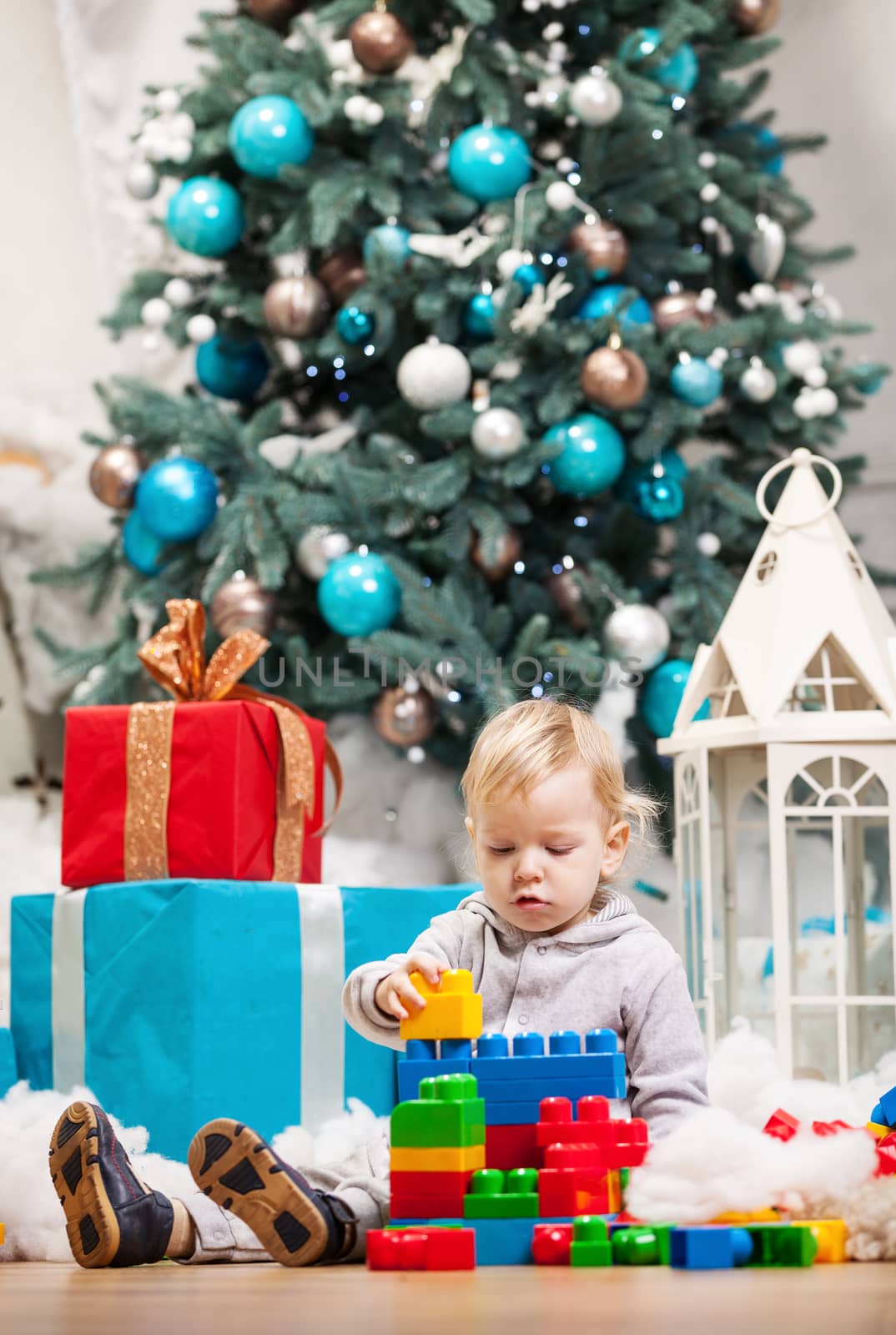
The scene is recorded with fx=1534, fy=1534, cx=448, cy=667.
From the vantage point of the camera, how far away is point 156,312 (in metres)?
2.28

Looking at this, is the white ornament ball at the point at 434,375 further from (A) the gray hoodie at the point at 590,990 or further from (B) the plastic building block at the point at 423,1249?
(B) the plastic building block at the point at 423,1249

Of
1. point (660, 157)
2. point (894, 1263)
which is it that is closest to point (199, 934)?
point (894, 1263)

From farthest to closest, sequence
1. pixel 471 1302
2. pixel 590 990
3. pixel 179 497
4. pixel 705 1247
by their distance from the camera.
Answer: pixel 179 497, pixel 590 990, pixel 705 1247, pixel 471 1302

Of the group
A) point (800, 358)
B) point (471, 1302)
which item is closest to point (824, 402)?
point (800, 358)

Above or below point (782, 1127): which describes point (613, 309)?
above

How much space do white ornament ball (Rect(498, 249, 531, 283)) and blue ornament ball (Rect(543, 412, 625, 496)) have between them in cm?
21

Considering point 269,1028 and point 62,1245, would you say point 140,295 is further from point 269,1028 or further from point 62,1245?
point 62,1245

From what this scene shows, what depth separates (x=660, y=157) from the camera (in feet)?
7.16

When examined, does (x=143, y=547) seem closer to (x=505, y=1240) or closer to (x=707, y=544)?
(x=707, y=544)

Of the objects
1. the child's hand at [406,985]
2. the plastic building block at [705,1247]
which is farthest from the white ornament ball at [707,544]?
the plastic building block at [705,1247]

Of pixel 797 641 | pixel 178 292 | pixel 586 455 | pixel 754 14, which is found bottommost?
pixel 797 641

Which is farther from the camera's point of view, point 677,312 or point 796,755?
point 677,312

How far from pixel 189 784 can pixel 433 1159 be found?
0.71 m

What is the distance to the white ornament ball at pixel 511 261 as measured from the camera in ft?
6.74
